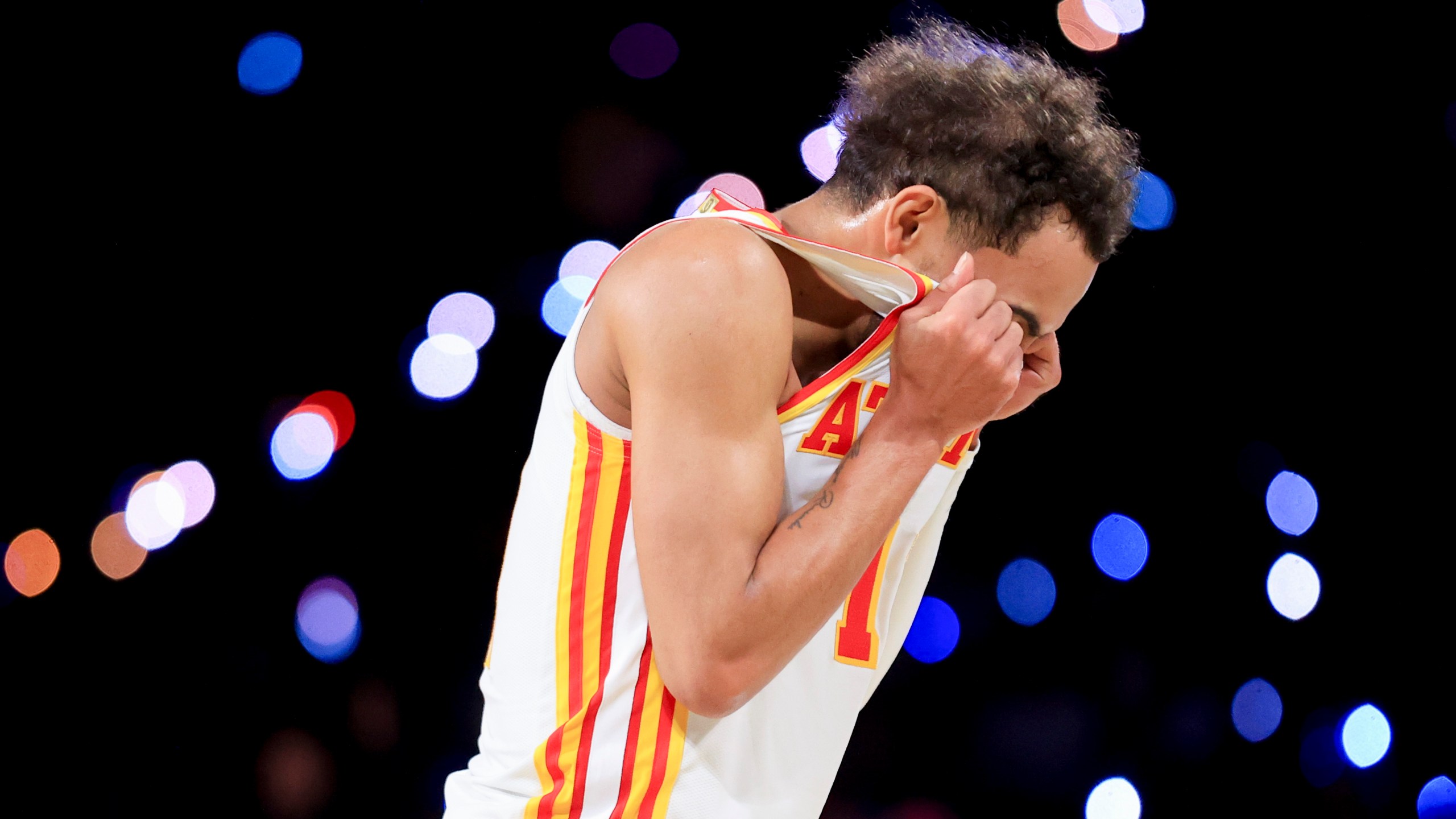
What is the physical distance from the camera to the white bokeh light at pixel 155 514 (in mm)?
1410

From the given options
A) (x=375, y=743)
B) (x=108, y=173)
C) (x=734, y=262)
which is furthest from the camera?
(x=375, y=743)

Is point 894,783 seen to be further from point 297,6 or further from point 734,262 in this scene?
point 297,6

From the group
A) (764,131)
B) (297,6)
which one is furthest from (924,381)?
(297,6)

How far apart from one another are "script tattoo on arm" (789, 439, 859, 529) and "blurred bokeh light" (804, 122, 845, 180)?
955 mm

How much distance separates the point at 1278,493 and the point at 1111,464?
0.29m

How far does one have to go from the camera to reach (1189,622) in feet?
5.76

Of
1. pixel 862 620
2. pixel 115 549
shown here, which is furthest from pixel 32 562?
pixel 862 620

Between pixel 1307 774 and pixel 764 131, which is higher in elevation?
pixel 764 131

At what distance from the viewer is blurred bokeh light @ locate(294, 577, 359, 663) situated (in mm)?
1510

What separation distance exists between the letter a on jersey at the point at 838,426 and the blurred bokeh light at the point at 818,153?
0.90 metres

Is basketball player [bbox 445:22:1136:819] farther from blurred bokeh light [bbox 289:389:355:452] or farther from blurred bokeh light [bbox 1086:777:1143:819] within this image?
blurred bokeh light [bbox 1086:777:1143:819]

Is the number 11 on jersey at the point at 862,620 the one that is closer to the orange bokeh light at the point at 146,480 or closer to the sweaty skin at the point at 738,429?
the sweaty skin at the point at 738,429

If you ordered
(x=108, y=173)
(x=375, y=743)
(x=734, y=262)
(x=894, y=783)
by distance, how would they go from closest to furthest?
(x=734, y=262), (x=108, y=173), (x=375, y=743), (x=894, y=783)

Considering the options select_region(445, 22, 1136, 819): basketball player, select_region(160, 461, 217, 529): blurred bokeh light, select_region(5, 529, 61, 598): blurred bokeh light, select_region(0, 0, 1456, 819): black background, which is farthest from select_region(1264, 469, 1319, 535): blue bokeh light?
select_region(5, 529, 61, 598): blurred bokeh light
